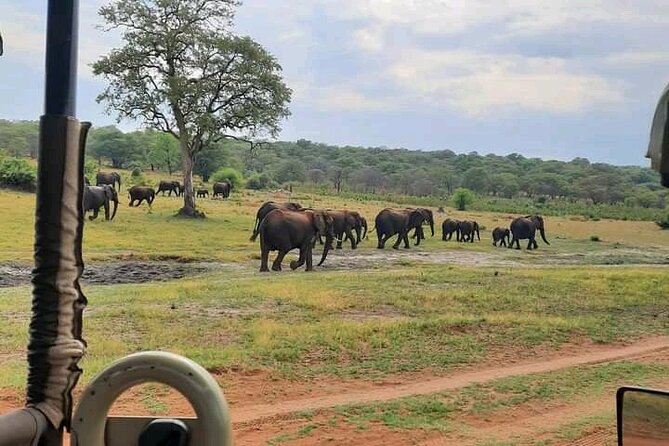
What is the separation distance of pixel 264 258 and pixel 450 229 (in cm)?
376

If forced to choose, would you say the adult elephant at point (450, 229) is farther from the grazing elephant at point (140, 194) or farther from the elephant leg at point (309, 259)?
the grazing elephant at point (140, 194)

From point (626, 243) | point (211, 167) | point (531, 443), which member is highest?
point (211, 167)

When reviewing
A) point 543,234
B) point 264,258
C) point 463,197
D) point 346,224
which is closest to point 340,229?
point 346,224

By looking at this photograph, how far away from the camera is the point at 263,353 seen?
14.6ft

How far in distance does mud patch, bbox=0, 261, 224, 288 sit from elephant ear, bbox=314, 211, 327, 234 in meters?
1.36

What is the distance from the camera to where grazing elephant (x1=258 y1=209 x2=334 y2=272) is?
8266 mm

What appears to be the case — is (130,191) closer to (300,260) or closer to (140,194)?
(140,194)

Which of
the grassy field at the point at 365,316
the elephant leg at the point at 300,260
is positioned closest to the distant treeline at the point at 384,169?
the grassy field at the point at 365,316

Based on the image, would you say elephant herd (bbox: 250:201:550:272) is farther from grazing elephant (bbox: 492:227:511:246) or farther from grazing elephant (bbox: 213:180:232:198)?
grazing elephant (bbox: 213:180:232:198)

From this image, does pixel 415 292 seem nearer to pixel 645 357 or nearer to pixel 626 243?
pixel 645 357

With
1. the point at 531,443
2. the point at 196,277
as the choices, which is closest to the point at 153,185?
the point at 196,277

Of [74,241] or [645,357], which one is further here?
[645,357]

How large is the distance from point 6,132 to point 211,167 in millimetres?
2723

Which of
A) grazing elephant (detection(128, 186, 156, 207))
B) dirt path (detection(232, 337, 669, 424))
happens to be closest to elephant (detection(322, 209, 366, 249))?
grazing elephant (detection(128, 186, 156, 207))
